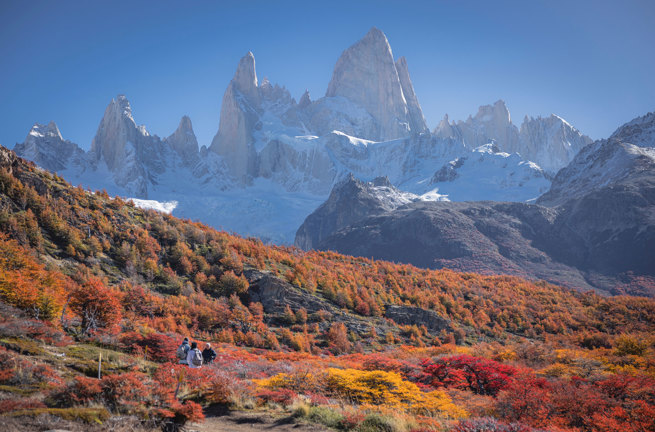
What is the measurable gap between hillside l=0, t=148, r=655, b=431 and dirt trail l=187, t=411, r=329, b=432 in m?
0.49

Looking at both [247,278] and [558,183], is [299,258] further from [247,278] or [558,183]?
[558,183]

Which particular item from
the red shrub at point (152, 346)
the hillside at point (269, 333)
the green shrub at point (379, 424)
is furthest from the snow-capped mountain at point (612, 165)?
the red shrub at point (152, 346)

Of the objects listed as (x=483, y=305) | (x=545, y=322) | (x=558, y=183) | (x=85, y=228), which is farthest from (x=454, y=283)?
(x=558, y=183)

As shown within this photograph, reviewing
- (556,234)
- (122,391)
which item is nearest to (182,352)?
(122,391)

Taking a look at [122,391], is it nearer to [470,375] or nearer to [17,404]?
[17,404]

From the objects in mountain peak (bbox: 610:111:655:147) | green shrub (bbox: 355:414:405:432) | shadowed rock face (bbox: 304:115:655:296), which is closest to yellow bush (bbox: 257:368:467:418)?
green shrub (bbox: 355:414:405:432)

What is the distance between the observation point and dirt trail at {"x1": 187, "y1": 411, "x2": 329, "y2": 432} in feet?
32.8

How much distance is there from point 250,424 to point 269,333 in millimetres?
17787

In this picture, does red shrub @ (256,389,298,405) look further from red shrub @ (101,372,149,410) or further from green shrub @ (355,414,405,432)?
red shrub @ (101,372,149,410)

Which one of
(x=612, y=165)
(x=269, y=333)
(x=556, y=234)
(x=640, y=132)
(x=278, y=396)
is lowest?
(x=269, y=333)

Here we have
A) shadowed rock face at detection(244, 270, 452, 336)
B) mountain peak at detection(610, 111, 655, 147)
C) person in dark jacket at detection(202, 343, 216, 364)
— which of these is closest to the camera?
person in dark jacket at detection(202, 343, 216, 364)

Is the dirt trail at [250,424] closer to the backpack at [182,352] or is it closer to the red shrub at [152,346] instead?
the backpack at [182,352]

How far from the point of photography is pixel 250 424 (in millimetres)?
10555

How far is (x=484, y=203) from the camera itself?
564ft
